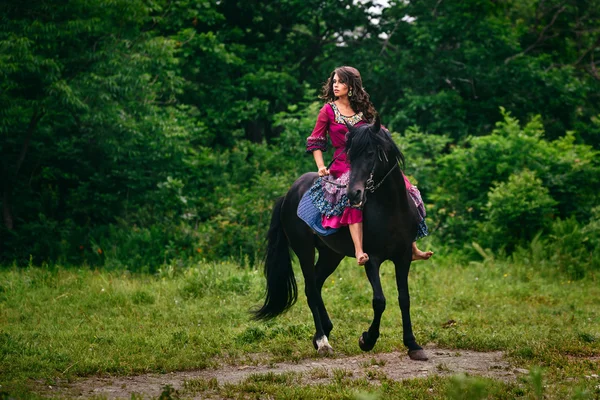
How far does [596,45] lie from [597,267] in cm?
1146

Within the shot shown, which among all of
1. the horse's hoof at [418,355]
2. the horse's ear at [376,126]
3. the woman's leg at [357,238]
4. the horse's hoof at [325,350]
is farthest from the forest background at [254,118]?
the horse's ear at [376,126]

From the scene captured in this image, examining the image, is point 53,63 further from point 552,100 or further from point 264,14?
point 552,100

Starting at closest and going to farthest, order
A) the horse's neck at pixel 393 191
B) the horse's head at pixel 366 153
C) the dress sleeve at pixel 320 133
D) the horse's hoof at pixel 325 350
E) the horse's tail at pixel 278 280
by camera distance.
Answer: the horse's head at pixel 366 153 → the horse's neck at pixel 393 191 → the dress sleeve at pixel 320 133 → the horse's hoof at pixel 325 350 → the horse's tail at pixel 278 280

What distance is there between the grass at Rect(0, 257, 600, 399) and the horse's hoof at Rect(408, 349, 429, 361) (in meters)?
0.56

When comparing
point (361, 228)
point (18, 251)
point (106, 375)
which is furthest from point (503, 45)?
point (106, 375)

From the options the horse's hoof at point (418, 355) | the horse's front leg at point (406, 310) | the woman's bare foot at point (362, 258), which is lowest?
the horse's hoof at point (418, 355)

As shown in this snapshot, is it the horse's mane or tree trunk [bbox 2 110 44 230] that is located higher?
the horse's mane

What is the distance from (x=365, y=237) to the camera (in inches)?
268

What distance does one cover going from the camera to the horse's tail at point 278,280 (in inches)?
323

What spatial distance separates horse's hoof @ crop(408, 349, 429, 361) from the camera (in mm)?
6738

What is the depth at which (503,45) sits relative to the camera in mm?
20359

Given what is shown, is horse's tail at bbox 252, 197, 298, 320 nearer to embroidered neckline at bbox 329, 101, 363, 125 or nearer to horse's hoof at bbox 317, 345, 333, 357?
horse's hoof at bbox 317, 345, 333, 357

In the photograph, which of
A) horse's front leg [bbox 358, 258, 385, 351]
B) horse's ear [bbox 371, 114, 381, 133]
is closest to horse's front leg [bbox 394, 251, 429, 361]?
horse's front leg [bbox 358, 258, 385, 351]

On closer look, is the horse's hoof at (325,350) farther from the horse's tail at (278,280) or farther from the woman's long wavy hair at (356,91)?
the woman's long wavy hair at (356,91)
